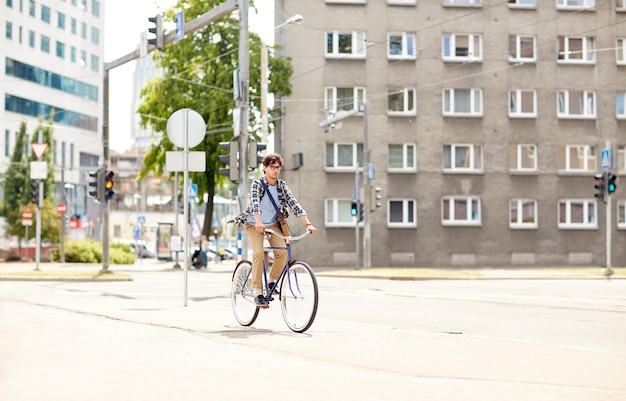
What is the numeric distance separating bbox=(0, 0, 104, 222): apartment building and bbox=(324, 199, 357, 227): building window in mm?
31028

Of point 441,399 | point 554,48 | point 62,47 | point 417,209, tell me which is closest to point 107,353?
point 441,399

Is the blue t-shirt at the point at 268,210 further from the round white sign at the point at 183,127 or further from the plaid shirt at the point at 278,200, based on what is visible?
the round white sign at the point at 183,127

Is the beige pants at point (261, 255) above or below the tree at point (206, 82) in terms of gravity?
below

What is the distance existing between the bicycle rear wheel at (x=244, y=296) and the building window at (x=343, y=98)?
37.0 meters

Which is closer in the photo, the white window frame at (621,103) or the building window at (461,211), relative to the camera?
the building window at (461,211)

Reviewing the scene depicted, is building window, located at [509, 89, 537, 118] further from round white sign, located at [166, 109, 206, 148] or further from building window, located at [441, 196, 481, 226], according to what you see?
round white sign, located at [166, 109, 206, 148]

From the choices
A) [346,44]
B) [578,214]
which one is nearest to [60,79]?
[346,44]

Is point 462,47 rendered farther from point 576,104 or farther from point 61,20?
point 61,20

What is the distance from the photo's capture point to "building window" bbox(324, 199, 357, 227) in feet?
161

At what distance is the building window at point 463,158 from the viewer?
49.7 m

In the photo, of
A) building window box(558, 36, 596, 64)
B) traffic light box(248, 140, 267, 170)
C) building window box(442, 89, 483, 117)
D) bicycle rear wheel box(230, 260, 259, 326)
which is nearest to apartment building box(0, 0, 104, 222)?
building window box(442, 89, 483, 117)

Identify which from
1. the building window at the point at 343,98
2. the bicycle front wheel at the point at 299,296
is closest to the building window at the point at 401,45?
the building window at the point at 343,98

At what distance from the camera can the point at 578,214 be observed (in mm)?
50531

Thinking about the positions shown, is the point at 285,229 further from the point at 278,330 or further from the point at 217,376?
the point at 217,376
